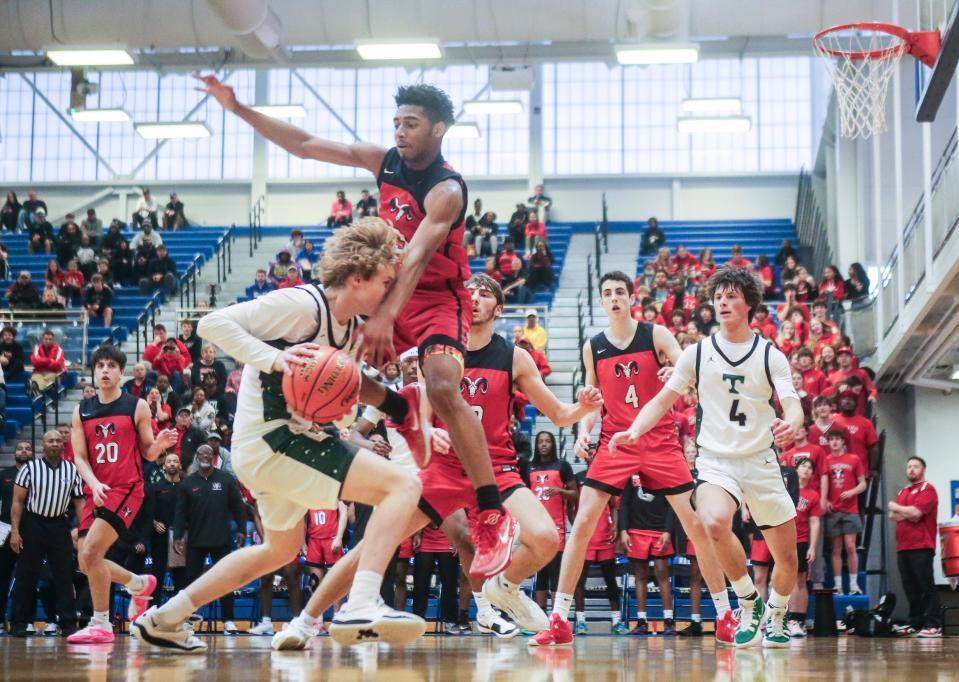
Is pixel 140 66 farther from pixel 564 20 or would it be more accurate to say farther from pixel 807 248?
pixel 807 248

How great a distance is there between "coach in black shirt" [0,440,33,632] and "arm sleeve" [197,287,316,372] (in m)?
9.48

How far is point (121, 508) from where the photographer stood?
9625mm

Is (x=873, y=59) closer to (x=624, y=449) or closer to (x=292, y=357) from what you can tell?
(x=624, y=449)

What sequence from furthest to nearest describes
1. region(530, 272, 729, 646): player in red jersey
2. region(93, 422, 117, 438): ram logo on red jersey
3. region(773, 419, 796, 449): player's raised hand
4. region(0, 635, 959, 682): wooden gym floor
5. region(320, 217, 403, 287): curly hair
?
region(93, 422, 117, 438): ram logo on red jersey, region(530, 272, 729, 646): player in red jersey, region(773, 419, 796, 449): player's raised hand, region(320, 217, 403, 287): curly hair, region(0, 635, 959, 682): wooden gym floor

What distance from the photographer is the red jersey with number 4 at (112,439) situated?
9.81 meters

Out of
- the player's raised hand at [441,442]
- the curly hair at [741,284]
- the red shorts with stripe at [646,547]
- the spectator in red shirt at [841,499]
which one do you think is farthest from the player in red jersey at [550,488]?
the player's raised hand at [441,442]

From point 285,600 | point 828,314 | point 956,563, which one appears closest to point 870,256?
point 828,314

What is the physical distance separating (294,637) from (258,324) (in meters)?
2.02

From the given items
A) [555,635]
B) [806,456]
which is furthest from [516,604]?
[806,456]

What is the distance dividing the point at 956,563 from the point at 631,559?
4.12m

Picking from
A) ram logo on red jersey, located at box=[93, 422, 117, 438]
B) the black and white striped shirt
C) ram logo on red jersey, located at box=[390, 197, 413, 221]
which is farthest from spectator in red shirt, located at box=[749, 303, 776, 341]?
ram logo on red jersey, located at box=[390, 197, 413, 221]

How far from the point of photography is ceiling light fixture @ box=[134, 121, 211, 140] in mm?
29203

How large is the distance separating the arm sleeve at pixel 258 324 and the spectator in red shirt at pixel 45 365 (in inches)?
592

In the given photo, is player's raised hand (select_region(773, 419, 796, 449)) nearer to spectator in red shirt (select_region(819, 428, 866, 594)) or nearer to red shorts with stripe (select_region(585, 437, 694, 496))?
red shorts with stripe (select_region(585, 437, 694, 496))
